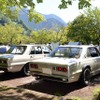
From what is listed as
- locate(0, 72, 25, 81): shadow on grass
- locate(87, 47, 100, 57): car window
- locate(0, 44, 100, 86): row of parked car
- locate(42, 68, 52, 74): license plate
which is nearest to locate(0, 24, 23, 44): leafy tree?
locate(0, 72, 25, 81): shadow on grass

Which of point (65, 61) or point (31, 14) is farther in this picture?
point (31, 14)

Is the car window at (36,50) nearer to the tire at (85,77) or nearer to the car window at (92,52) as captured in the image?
the car window at (92,52)

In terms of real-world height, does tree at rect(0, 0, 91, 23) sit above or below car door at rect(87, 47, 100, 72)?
above

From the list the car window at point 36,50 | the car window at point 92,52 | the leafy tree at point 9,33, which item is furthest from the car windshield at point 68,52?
the leafy tree at point 9,33

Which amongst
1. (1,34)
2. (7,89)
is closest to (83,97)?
(7,89)

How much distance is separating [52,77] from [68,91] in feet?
2.39

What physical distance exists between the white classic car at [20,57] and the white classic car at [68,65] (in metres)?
1.66

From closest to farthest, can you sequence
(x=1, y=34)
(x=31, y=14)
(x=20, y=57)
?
(x=20, y=57)
(x=31, y=14)
(x=1, y=34)

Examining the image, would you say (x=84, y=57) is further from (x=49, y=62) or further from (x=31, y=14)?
(x=31, y=14)

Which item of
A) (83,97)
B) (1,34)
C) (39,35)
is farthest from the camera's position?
(39,35)

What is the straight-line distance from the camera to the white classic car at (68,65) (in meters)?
7.26

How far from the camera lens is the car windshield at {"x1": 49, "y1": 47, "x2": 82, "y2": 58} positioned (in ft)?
27.3

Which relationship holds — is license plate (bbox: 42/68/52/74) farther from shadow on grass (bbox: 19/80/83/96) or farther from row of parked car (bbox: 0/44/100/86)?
shadow on grass (bbox: 19/80/83/96)

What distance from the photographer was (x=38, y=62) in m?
7.85
